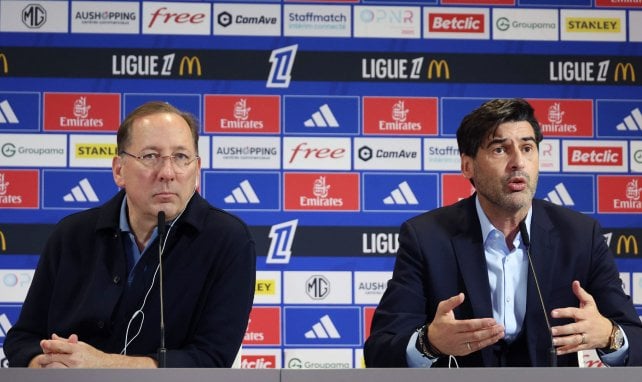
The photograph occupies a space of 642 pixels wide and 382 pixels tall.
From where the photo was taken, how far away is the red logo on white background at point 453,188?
5.03 meters

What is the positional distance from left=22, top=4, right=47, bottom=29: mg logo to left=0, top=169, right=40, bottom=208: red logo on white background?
81cm

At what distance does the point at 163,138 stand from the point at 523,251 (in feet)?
3.88

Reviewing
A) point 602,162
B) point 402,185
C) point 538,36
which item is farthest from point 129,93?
point 602,162

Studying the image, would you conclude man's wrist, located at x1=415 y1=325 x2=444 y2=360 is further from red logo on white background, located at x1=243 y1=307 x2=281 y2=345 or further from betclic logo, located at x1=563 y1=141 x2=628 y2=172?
betclic logo, located at x1=563 y1=141 x2=628 y2=172

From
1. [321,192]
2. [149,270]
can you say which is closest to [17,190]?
[321,192]

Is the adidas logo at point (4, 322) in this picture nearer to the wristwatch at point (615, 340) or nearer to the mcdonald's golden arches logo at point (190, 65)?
the mcdonald's golden arches logo at point (190, 65)

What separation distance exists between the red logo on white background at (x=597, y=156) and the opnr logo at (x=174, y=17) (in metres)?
2.18

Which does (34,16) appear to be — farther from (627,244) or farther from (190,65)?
(627,244)

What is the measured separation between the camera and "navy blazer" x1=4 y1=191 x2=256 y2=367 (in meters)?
2.64

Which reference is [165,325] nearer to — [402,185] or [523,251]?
[523,251]

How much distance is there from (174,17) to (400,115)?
4.44 feet

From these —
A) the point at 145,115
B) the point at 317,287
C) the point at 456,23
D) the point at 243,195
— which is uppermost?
the point at 456,23

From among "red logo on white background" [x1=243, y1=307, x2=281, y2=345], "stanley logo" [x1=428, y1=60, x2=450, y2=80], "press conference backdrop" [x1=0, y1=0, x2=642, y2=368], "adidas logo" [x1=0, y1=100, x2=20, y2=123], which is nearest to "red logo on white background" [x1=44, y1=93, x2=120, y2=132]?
"press conference backdrop" [x1=0, y1=0, x2=642, y2=368]

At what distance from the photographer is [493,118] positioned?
2988 mm
